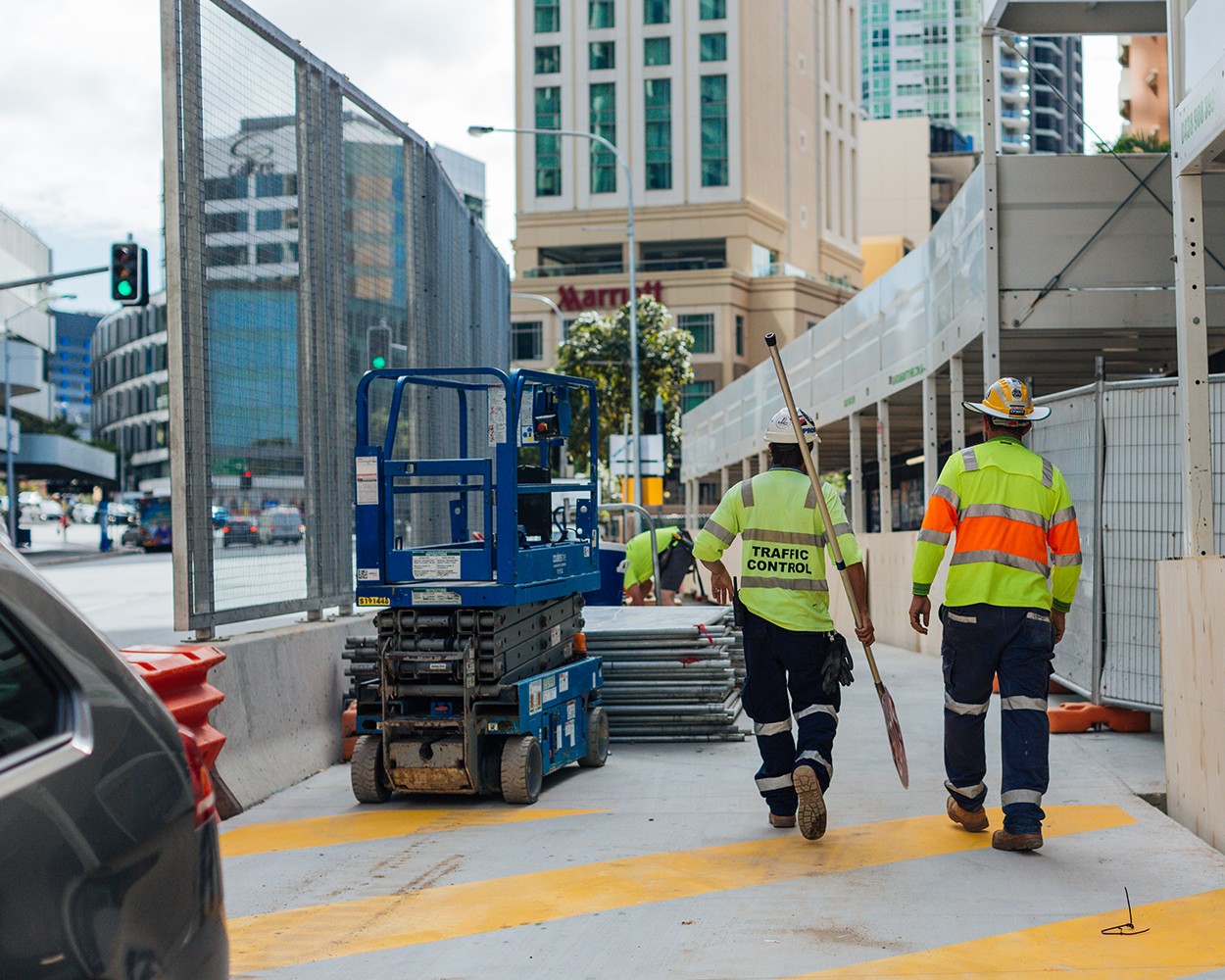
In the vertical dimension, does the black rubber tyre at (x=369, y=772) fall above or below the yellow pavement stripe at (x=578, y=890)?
Answer: above

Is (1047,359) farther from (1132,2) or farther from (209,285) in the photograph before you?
(209,285)

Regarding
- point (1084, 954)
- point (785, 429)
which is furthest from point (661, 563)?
point (1084, 954)

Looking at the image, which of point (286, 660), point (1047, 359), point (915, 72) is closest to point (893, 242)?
point (915, 72)

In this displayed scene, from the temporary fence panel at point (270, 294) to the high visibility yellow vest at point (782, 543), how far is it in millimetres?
2912

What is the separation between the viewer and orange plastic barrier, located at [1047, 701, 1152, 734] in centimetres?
989

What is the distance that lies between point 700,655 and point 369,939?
4.95m

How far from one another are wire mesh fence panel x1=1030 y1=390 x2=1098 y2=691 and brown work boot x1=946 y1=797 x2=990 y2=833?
122 inches

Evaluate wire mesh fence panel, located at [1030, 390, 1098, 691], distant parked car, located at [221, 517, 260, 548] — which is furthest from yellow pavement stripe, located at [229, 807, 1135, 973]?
distant parked car, located at [221, 517, 260, 548]

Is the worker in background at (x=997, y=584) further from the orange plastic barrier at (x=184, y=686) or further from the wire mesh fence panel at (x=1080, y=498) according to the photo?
the orange plastic barrier at (x=184, y=686)

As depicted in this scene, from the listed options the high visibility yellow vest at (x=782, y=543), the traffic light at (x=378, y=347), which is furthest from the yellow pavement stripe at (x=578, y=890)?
the traffic light at (x=378, y=347)

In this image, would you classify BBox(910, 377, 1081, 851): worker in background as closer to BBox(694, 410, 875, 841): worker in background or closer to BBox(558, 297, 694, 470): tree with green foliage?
BBox(694, 410, 875, 841): worker in background

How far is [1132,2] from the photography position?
39.2 ft

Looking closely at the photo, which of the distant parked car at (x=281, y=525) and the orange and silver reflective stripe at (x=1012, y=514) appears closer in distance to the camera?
the orange and silver reflective stripe at (x=1012, y=514)

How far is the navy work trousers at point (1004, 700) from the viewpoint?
6.61m
